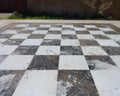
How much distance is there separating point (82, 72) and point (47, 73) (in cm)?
30

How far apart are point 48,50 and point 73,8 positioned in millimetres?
3236

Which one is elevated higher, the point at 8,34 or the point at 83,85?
the point at 83,85

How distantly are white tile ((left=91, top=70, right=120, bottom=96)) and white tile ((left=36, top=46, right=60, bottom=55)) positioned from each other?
0.65 meters

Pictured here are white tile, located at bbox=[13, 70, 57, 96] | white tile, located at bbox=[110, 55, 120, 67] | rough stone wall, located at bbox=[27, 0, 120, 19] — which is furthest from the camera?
rough stone wall, located at bbox=[27, 0, 120, 19]

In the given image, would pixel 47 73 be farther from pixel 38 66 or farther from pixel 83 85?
pixel 83 85

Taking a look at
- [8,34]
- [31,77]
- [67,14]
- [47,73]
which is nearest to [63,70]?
[47,73]

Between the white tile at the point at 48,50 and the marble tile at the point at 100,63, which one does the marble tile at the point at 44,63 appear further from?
the marble tile at the point at 100,63

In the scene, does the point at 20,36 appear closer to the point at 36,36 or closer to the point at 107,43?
the point at 36,36

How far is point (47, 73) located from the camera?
5.32 feet

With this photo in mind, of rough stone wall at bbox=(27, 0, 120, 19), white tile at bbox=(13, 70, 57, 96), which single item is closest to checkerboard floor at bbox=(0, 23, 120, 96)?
white tile at bbox=(13, 70, 57, 96)

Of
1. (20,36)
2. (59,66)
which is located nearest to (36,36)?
(20,36)

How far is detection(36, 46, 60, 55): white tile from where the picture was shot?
214 centimetres

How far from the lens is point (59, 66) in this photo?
1764 millimetres

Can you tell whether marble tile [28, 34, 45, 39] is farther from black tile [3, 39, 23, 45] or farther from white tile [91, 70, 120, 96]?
white tile [91, 70, 120, 96]
